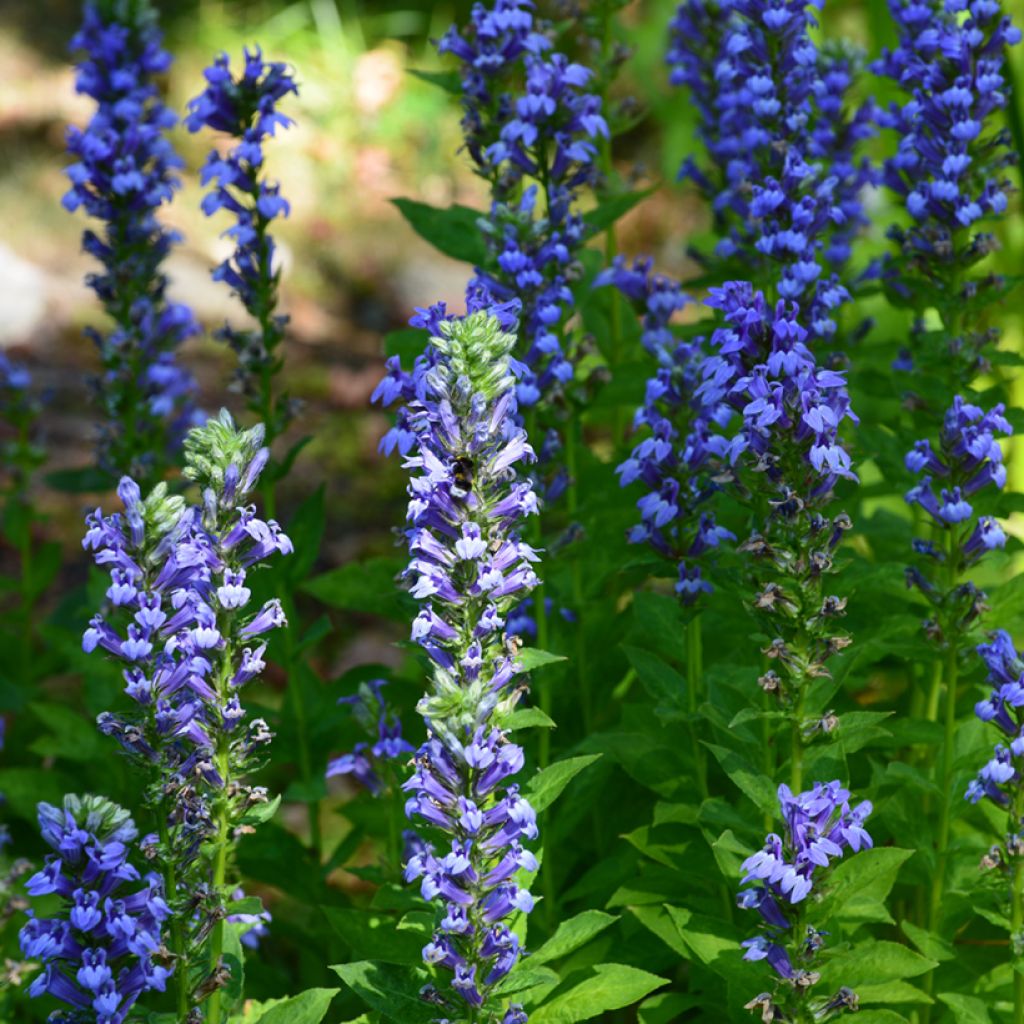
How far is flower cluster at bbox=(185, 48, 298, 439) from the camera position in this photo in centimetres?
448

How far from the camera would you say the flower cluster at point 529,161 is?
412cm

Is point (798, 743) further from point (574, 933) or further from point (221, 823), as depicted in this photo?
point (221, 823)

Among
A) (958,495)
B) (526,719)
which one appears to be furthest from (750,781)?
(958,495)

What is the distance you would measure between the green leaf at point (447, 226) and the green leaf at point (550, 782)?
1958mm

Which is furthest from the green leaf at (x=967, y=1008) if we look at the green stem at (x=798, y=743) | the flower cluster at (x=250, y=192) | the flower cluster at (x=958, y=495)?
the flower cluster at (x=250, y=192)

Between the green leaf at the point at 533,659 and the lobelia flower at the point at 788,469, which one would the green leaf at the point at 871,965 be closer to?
the lobelia flower at the point at 788,469

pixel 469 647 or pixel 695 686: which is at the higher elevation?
pixel 695 686

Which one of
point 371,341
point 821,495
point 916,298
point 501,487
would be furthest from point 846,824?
point 371,341

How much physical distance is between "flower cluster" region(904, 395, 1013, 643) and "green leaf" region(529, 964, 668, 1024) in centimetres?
125

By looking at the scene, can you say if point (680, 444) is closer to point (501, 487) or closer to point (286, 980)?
point (501, 487)

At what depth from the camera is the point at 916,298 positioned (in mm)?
4660

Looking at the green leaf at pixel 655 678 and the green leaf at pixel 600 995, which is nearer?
the green leaf at pixel 600 995

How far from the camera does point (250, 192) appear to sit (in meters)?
4.54

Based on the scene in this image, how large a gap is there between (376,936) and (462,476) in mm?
1401
